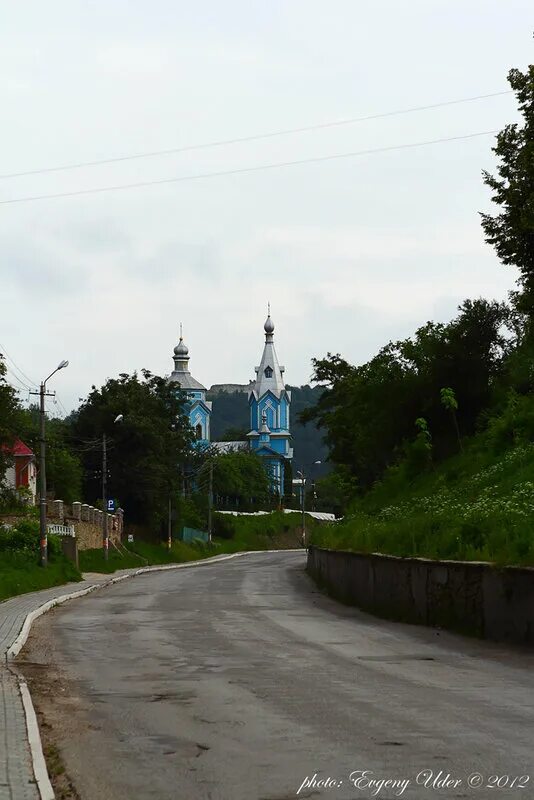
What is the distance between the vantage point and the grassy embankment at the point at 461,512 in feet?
72.4

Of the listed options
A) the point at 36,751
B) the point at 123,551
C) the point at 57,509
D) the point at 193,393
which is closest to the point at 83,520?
the point at 57,509

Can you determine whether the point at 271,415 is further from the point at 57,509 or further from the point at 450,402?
the point at 450,402

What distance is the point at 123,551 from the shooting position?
257 ft

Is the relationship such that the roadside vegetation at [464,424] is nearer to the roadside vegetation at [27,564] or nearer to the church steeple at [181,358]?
the roadside vegetation at [27,564]

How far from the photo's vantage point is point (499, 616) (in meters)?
19.0

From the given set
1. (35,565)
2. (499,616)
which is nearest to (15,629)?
(499,616)

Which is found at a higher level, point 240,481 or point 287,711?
point 240,481

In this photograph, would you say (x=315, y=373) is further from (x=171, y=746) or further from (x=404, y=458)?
(x=171, y=746)

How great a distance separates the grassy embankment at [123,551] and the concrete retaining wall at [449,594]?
12993mm

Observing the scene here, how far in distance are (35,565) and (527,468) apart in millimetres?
24183

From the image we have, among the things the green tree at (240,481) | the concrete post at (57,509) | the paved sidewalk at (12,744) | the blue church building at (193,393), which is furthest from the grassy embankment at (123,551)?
the blue church building at (193,393)

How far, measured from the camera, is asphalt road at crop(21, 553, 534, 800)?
8320 millimetres

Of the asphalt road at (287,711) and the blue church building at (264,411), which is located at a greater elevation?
the blue church building at (264,411)

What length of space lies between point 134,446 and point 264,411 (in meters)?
93.0
